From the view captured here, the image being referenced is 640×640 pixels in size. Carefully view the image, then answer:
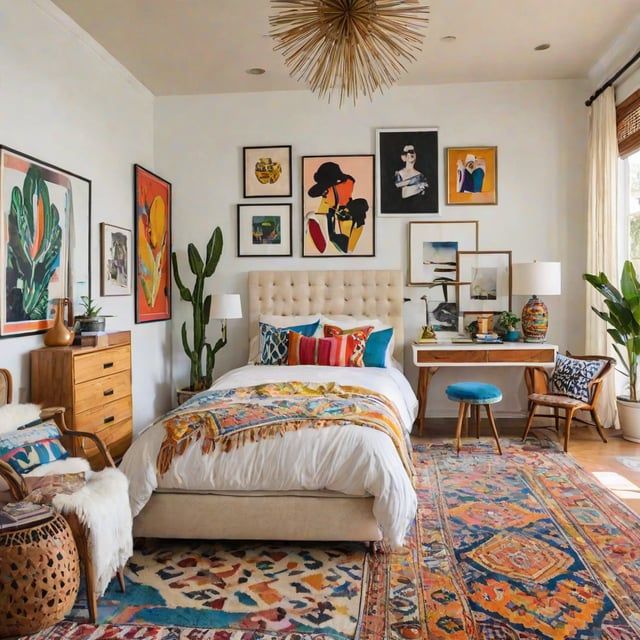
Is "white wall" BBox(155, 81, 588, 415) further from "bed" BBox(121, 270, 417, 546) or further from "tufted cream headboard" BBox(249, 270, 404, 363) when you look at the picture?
"bed" BBox(121, 270, 417, 546)

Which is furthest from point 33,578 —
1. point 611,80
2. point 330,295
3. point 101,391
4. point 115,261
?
point 611,80

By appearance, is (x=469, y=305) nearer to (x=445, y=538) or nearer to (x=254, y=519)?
(x=445, y=538)

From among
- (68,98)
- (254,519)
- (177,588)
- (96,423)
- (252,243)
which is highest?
(68,98)

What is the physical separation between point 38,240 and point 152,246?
67.5 inches

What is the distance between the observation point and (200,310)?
17.5 ft

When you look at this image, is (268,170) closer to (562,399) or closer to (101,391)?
(101,391)

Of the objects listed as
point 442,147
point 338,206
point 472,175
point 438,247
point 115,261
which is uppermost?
point 442,147

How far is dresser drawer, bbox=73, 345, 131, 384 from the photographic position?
335cm

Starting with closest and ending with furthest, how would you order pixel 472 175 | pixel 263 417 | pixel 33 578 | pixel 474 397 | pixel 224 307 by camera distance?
pixel 33 578, pixel 263 417, pixel 474 397, pixel 224 307, pixel 472 175

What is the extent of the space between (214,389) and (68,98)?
216 cm

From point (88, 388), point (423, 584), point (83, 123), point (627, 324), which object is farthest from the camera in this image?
point (627, 324)

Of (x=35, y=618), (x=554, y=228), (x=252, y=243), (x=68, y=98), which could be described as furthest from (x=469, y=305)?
(x=35, y=618)

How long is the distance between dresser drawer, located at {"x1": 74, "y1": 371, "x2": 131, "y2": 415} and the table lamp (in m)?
3.21

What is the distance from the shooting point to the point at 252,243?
5.50 metres
